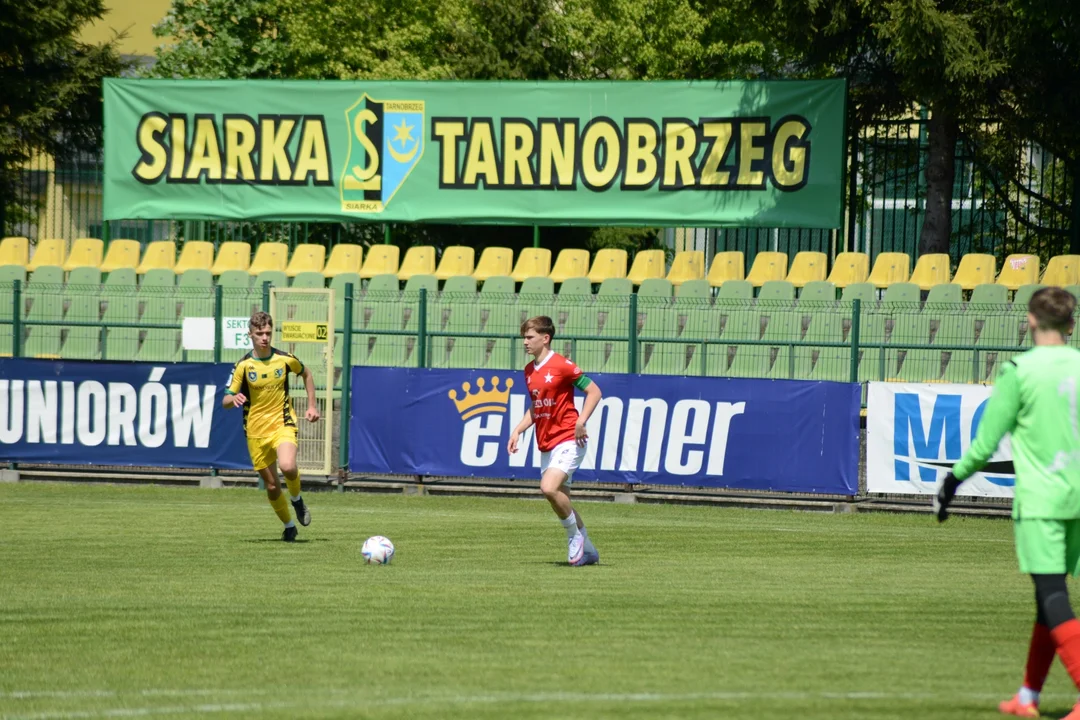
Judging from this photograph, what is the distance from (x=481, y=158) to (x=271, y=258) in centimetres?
439

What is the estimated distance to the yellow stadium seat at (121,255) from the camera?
2712 cm

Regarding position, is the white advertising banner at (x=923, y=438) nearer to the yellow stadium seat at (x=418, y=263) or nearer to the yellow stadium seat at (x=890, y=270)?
the yellow stadium seat at (x=890, y=270)

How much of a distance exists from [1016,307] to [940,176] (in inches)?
243

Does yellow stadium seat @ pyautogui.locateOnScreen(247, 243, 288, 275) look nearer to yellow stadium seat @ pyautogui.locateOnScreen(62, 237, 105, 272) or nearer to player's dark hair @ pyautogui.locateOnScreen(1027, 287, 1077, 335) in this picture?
yellow stadium seat @ pyautogui.locateOnScreen(62, 237, 105, 272)

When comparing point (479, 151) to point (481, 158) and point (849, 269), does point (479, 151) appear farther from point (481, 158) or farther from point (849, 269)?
point (849, 269)

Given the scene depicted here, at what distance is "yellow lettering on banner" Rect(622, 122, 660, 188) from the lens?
83.6ft

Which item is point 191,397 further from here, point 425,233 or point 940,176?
point 940,176

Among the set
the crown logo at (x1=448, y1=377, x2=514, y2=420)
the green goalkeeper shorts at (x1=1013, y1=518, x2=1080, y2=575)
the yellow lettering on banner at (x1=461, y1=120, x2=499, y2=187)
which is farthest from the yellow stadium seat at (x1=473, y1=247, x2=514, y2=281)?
the green goalkeeper shorts at (x1=1013, y1=518, x2=1080, y2=575)

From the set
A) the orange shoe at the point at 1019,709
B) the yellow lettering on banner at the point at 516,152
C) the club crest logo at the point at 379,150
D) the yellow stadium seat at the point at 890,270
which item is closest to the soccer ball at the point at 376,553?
the orange shoe at the point at 1019,709

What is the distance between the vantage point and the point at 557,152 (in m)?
26.0

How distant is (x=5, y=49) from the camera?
32.9 m

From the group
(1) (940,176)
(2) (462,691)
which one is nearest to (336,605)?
(2) (462,691)

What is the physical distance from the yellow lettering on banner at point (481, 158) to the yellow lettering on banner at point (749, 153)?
453 centimetres

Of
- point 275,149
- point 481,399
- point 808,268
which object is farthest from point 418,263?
point 808,268
